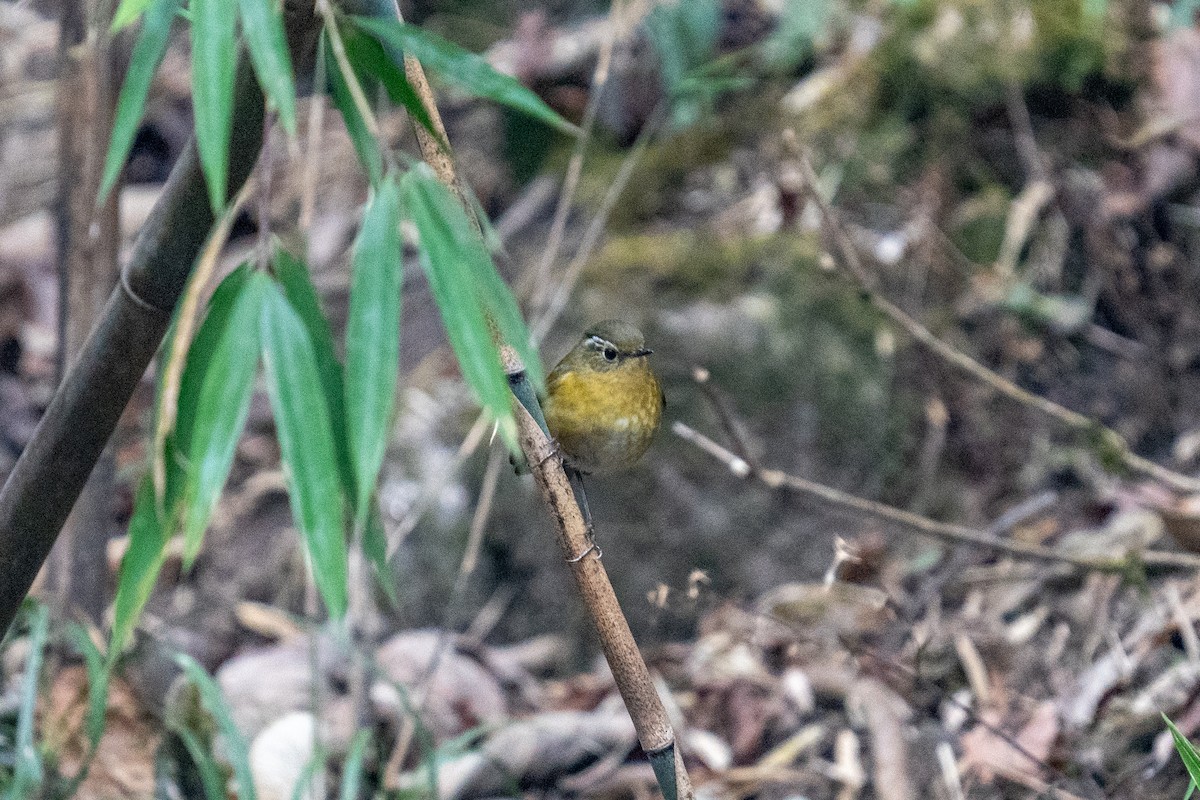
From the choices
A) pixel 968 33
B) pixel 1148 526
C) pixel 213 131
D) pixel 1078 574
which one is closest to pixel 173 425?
pixel 213 131

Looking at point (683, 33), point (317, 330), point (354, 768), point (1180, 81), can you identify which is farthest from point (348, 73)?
point (1180, 81)

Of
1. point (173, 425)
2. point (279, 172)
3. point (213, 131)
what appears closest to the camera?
point (213, 131)

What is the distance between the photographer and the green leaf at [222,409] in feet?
3.97

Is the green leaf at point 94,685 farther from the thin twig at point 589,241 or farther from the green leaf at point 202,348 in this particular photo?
the thin twig at point 589,241

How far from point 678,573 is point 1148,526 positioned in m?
1.38

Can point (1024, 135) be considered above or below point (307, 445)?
below

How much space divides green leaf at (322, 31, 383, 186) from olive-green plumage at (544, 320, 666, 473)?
1619mm

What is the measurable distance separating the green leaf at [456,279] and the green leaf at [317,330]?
193 millimetres

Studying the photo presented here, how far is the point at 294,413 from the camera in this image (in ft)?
4.04

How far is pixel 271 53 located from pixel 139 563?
0.71 metres

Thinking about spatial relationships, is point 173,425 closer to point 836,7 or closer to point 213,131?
point 213,131

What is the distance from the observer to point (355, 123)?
1222mm

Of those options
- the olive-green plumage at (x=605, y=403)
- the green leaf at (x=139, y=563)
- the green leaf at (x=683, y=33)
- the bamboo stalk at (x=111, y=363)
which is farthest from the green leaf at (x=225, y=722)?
the green leaf at (x=683, y=33)

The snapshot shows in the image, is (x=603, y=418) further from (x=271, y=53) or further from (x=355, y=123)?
(x=271, y=53)
